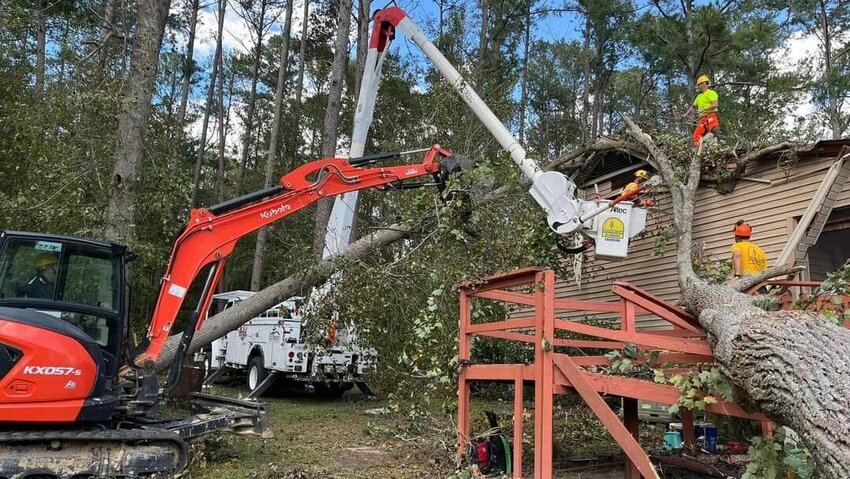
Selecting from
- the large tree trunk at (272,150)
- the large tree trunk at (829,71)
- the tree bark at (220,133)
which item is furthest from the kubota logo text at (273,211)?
the tree bark at (220,133)

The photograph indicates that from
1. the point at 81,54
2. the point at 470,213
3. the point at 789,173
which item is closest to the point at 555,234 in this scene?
the point at 470,213

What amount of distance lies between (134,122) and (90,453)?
5.24 meters

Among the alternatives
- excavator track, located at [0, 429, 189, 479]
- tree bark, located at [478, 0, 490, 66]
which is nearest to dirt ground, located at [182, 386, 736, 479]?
excavator track, located at [0, 429, 189, 479]

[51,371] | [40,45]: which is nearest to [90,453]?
[51,371]

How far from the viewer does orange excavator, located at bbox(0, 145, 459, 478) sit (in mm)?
5109

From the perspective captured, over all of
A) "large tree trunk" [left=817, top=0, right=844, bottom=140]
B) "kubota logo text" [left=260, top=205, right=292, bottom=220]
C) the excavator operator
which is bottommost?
the excavator operator

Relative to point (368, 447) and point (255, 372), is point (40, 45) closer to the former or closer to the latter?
point (255, 372)

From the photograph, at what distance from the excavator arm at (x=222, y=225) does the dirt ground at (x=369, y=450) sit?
1168 millimetres

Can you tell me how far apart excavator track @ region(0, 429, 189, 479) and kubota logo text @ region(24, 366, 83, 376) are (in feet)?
1.62

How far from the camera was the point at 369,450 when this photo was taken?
7.43m

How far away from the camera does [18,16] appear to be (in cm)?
1281

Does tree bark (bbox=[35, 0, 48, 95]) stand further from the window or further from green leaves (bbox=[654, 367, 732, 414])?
green leaves (bbox=[654, 367, 732, 414])

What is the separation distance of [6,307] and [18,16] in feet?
33.9

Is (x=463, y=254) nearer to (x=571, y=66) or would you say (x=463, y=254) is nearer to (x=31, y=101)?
(x=31, y=101)
